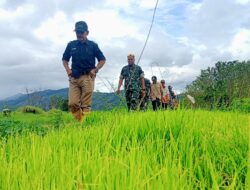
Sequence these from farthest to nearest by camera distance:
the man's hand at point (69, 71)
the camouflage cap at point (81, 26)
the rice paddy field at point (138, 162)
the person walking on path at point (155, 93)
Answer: the person walking on path at point (155, 93) < the man's hand at point (69, 71) < the camouflage cap at point (81, 26) < the rice paddy field at point (138, 162)

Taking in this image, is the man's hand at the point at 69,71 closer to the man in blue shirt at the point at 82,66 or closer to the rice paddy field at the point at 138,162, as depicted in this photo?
the man in blue shirt at the point at 82,66

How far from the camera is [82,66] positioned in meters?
8.02

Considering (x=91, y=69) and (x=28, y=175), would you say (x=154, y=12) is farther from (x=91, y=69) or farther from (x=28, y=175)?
(x=91, y=69)

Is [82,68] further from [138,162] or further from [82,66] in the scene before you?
[138,162]

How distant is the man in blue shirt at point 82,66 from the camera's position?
798 cm

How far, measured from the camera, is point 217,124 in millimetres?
4102

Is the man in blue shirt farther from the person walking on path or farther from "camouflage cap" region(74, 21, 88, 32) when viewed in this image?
the person walking on path

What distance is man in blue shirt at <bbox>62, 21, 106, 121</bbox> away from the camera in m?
7.98

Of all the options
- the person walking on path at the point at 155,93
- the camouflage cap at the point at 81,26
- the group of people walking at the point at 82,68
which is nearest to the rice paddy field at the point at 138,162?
the group of people walking at the point at 82,68

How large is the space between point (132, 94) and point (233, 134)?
16.8 ft

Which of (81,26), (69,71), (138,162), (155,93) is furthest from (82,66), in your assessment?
(138,162)

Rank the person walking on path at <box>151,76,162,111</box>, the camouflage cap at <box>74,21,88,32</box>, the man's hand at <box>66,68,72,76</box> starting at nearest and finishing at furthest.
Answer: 1. the camouflage cap at <box>74,21,88,32</box>
2. the man's hand at <box>66,68,72,76</box>
3. the person walking on path at <box>151,76,162,111</box>

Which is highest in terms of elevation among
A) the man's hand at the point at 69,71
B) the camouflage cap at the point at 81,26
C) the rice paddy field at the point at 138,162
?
the camouflage cap at the point at 81,26

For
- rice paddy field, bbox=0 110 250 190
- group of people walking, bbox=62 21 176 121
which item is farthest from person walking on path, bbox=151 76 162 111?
rice paddy field, bbox=0 110 250 190
